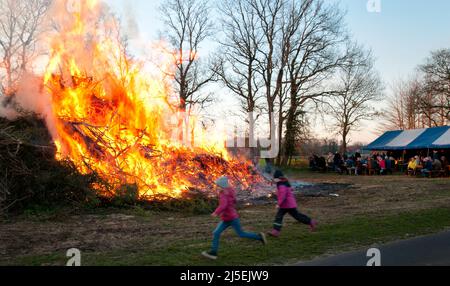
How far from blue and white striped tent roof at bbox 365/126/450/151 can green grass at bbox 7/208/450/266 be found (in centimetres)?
1967

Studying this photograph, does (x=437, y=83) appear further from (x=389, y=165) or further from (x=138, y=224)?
(x=138, y=224)

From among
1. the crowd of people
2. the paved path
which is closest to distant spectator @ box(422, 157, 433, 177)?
the crowd of people

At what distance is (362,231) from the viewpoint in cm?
898

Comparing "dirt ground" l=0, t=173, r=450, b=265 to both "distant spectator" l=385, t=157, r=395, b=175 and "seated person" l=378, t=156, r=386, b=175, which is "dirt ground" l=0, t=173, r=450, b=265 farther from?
"distant spectator" l=385, t=157, r=395, b=175

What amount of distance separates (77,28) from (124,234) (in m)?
9.11

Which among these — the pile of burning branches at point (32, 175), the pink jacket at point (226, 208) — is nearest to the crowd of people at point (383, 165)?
the pile of burning branches at point (32, 175)

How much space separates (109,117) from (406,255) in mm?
11959

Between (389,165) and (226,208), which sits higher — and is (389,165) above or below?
above

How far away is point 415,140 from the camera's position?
30562mm

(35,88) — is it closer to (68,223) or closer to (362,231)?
(68,223)

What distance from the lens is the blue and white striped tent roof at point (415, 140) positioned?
28.0 m

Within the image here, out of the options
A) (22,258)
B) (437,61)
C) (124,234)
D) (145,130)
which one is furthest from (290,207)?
(437,61)

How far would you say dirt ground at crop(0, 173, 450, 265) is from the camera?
8.24m

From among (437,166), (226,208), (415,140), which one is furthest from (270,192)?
(415,140)
